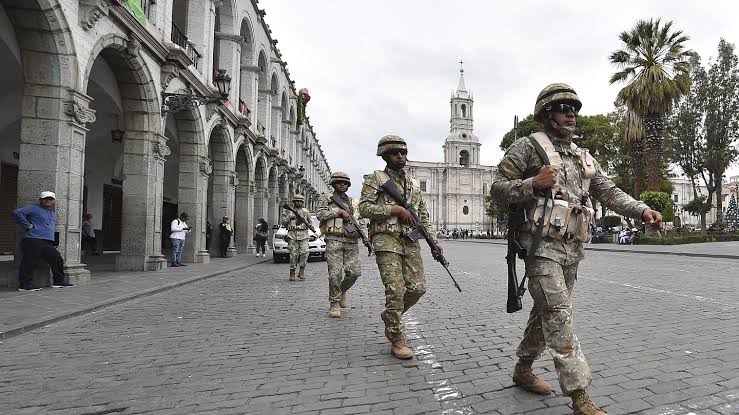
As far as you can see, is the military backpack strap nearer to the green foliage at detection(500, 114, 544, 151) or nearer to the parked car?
the parked car

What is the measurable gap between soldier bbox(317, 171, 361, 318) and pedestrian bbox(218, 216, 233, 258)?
12.5 meters

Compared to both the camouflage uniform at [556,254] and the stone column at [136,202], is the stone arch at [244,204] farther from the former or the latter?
the camouflage uniform at [556,254]

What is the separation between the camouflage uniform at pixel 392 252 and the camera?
13.5 feet

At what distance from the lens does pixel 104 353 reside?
14.5 ft

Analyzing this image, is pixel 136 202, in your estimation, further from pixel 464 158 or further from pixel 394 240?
pixel 464 158

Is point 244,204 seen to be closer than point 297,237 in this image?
No

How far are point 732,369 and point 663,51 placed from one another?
1078 inches

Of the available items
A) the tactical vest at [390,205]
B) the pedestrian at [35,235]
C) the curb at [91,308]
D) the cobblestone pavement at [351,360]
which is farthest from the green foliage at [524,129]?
the tactical vest at [390,205]

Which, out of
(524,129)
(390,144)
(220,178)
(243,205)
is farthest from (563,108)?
(524,129)

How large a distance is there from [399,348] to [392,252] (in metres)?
0.84

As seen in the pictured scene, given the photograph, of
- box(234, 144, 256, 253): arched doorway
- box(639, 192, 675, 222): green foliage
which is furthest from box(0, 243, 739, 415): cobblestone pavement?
box(639, 192, 675, 222): green foliage

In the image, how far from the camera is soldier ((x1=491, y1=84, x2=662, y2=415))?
2701mm

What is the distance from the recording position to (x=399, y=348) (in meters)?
4.08

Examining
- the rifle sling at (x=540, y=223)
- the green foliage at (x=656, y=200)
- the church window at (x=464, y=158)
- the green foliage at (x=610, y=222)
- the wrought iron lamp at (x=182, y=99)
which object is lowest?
the rifle sling at (x=540, y=223)
